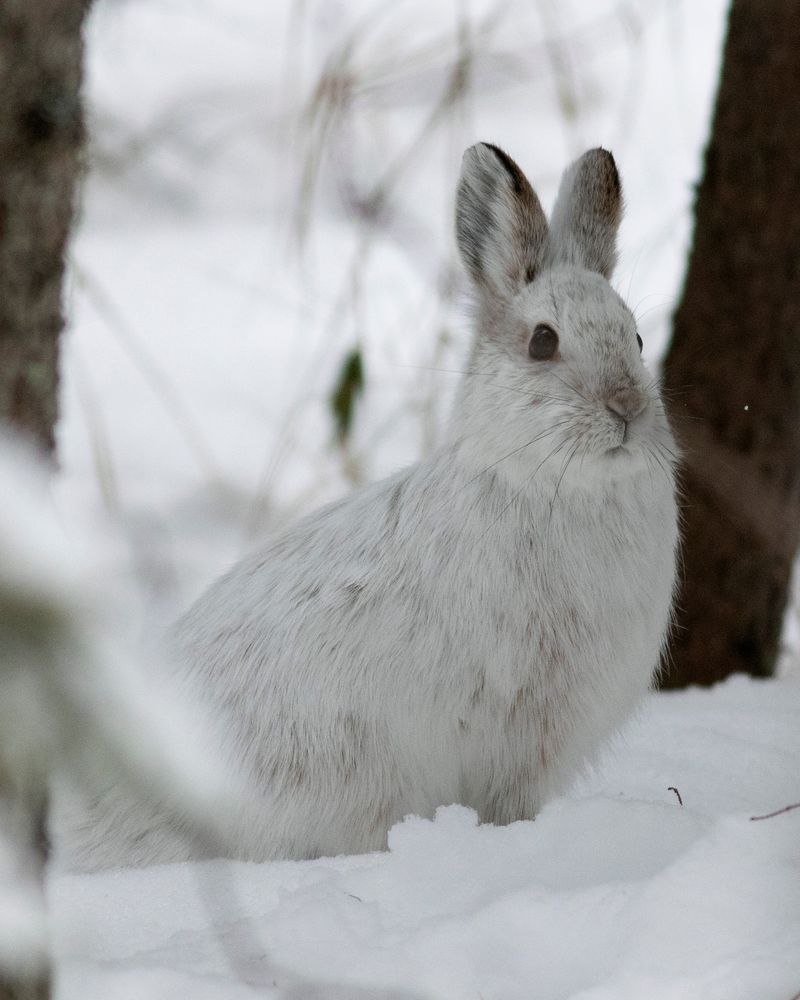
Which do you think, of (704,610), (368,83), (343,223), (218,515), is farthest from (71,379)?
(704,610)

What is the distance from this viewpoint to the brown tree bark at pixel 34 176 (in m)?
1.50

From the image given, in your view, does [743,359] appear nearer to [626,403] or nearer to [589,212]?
[589,212]

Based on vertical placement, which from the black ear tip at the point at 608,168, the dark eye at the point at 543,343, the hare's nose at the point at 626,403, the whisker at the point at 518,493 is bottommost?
the whisker at the point at 518,493

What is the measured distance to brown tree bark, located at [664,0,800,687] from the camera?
13.0 ft

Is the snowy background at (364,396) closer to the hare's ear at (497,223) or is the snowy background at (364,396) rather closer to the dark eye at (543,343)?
the hare's ear at (497,223)

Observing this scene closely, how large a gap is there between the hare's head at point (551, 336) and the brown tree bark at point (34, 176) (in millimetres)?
1288

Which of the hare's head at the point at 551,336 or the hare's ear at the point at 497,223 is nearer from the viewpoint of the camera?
the hare's head at the point at 551,336

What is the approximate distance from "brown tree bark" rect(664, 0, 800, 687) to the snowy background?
0.33 meters

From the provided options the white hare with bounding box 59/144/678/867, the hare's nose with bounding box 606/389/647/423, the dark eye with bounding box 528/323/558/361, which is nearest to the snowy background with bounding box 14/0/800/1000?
the white hare with bounding box 59/144/678/867

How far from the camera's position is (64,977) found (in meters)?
1.86

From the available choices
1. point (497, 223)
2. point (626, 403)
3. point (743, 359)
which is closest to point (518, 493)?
point (626, 403)

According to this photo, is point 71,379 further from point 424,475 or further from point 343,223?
point 424,475

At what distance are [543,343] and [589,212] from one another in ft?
1.43

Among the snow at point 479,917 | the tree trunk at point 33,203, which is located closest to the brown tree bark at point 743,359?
the snow at point 479,917
